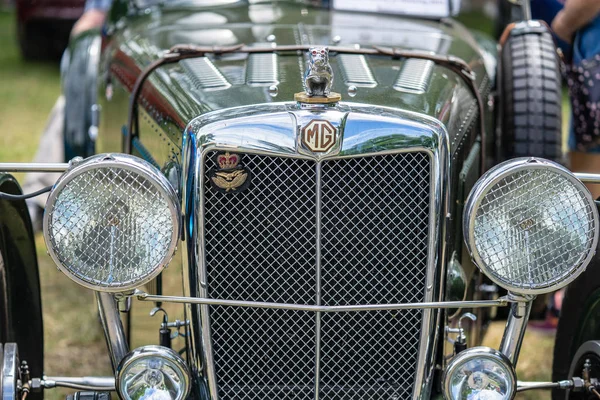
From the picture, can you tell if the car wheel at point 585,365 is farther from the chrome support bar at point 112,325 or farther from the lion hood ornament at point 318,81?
the chrome support bar at point 112,325

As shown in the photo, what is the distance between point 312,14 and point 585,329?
1.73 metres

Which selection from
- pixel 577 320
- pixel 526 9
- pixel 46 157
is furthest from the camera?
pixel 46 157

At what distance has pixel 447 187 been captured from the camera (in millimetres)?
2250

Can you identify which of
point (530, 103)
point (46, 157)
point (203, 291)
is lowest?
point (46, 157)

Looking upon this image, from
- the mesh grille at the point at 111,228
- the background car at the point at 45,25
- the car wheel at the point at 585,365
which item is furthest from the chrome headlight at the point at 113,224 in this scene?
the background car at the point at 45,25

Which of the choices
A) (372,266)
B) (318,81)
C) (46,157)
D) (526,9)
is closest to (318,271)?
(372,266)

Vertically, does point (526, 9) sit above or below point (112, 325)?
above

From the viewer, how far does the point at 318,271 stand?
2.24 meters

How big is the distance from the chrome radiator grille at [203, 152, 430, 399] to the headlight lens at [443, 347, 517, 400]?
7.5 inches

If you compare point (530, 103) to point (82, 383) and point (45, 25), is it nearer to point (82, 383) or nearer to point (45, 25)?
point (82, 383)

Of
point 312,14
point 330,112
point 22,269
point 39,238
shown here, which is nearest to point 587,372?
point 330,112

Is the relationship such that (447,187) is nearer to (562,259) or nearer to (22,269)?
(562,259)

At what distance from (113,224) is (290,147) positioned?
1.52ft

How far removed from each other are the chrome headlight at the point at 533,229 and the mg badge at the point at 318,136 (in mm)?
367
